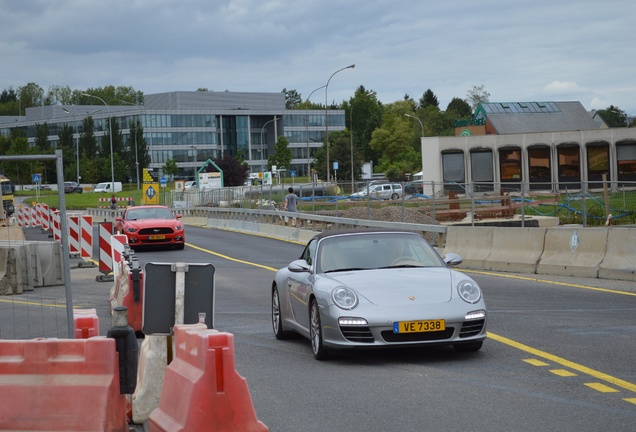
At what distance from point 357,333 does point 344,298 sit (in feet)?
1.32

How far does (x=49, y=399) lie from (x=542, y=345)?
6106mm

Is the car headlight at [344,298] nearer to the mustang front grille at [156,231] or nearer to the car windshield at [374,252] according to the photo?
the car windshield at [374,252]

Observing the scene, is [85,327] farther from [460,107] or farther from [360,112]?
[460,107]

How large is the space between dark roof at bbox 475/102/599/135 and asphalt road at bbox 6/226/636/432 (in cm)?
7481

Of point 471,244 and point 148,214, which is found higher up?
point 148,214

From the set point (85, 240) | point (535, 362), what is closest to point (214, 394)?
point (535, 362)

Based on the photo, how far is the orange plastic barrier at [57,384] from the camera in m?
6.24

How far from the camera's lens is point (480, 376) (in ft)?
30.1

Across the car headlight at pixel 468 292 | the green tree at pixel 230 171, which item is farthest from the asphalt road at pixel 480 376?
the green tree at pixel 230 171

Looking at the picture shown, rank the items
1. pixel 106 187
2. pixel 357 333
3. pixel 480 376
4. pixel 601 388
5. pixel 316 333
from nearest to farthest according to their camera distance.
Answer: pixel 601 388 < pixel 480 376 < pixel 357 333 < pixel 316 333 < pixel 106 187

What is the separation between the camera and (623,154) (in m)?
65.3

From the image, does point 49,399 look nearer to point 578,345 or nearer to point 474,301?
point 474,301

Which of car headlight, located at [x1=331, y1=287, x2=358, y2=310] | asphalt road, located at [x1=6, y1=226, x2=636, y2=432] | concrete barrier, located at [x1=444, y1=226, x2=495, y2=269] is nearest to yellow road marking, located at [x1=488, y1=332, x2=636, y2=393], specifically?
asphalt road, located at [x1=6, y1=226, x2=636, y2=432]

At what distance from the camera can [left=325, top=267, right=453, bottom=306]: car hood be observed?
10.1 m
